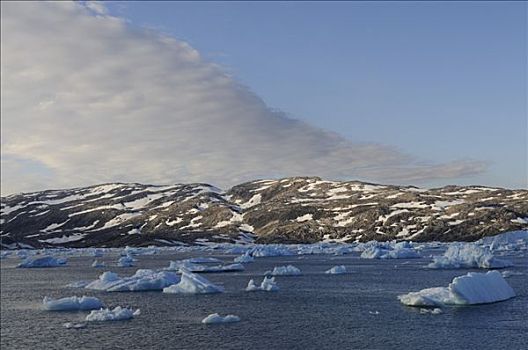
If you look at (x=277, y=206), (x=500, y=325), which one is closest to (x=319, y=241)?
(x=277, y=206)

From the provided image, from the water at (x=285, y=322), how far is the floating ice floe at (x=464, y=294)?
73 cm

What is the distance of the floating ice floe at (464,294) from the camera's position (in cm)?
3753

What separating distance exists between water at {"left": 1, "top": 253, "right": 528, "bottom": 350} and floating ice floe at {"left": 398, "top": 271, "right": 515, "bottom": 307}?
73 centimetres

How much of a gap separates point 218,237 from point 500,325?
137 m

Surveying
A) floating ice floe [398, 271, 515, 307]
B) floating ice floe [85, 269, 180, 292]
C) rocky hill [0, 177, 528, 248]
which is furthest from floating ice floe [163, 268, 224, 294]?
rocky hill [0, 177, 528, 248]

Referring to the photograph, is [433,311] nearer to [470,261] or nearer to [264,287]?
[264,287]

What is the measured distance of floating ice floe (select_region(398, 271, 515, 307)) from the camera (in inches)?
1478

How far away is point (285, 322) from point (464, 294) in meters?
12.2

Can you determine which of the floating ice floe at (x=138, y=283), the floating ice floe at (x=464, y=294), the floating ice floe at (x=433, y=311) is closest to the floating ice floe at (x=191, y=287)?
the floating ice floe at (x=138, y=283)

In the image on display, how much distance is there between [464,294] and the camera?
37594mm

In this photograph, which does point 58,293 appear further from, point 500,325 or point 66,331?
point 500,325

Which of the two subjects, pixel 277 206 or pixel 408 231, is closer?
pixel 408 231

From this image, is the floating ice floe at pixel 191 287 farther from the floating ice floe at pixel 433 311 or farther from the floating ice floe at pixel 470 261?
the floating ice floe at pixel 470 261

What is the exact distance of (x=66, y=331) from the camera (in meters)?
32.6
